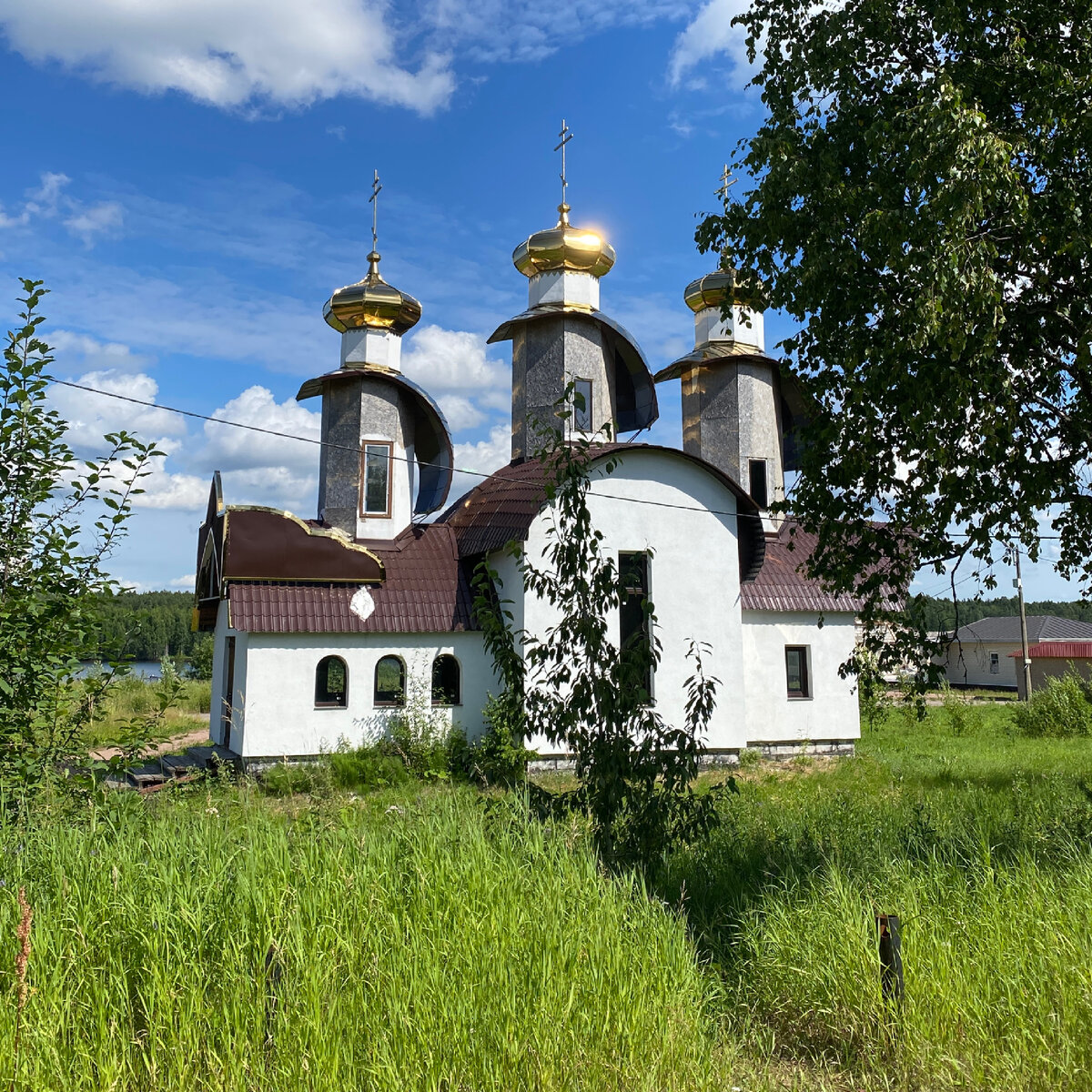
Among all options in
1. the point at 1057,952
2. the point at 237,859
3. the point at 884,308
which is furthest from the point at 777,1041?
the point at 884,308

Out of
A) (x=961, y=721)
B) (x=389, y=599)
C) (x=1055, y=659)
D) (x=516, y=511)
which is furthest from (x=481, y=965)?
(x=1055, y=659)

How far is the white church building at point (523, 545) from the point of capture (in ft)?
44.6

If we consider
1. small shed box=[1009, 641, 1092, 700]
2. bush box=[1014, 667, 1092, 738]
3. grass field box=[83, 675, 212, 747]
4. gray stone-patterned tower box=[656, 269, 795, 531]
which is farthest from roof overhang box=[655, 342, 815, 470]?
small shed box=[1009, 641, 1092, 700]

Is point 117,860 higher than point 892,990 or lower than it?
higher

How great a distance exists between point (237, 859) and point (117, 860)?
0.52m

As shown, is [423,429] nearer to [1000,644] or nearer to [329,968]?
[329,968]

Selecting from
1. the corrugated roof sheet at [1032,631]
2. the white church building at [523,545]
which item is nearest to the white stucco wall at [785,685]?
the white church building at [523,545]

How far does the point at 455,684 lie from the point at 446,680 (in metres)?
0.18

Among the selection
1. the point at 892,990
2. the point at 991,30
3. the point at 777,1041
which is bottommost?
the point at 777,1041

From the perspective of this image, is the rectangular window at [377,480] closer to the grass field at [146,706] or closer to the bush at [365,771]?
the grass field at [146,706]

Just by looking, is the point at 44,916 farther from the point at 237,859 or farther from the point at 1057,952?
the point at 1057,952

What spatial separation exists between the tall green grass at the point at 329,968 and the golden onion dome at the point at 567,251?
14348 mm

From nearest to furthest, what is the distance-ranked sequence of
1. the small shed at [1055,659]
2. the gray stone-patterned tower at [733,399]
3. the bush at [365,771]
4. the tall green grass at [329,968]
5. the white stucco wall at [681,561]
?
the tall green grass at [329,968]
the bush at [365,771]
the white stucco wall at [681,561]
the gray stone-patterned tower at [733,399]
the small shed at [1055,659]

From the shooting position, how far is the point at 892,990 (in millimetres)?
4070
